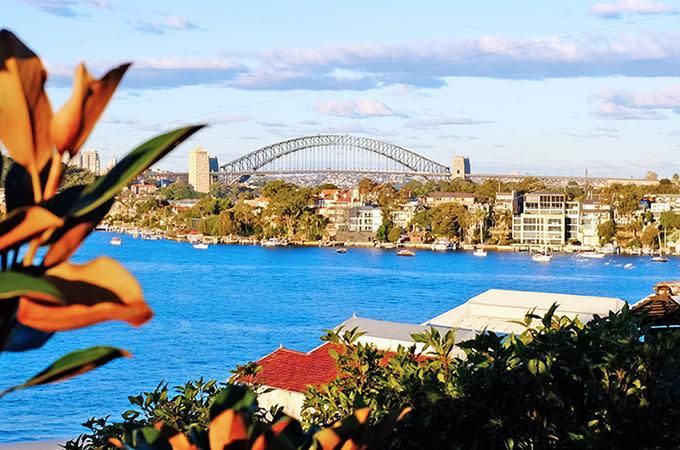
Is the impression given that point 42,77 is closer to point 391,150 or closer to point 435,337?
point 435,337

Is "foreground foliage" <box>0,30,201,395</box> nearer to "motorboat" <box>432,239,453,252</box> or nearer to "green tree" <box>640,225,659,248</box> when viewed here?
"motorboat" <box>432,239,453,252</box>

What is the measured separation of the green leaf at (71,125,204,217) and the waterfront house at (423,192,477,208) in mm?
58736

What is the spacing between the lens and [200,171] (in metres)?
85.9

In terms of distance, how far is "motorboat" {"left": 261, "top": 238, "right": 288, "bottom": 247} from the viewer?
2253 inches

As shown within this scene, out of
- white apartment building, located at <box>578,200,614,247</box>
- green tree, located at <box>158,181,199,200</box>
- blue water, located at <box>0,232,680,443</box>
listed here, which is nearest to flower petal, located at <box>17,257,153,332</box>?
blue water, located at <box>0,232,680,443</box>

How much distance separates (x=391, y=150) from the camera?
3403 inches

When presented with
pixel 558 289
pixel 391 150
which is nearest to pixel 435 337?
pixel 558 289

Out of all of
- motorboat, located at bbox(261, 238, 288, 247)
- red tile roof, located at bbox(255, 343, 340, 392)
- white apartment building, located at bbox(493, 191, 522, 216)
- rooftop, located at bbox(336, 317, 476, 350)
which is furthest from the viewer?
white apartment building, located at bbox(493, 191, 522, 216)

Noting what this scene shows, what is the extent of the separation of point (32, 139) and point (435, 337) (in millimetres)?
2729

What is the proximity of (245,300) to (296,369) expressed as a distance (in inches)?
908

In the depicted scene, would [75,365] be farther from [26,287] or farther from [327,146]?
[327,146]

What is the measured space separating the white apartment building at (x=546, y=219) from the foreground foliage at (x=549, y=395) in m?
54.0

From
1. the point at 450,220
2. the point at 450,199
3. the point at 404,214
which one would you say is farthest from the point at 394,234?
the point at 450,199

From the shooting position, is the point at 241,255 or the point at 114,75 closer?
the point at 114,75
